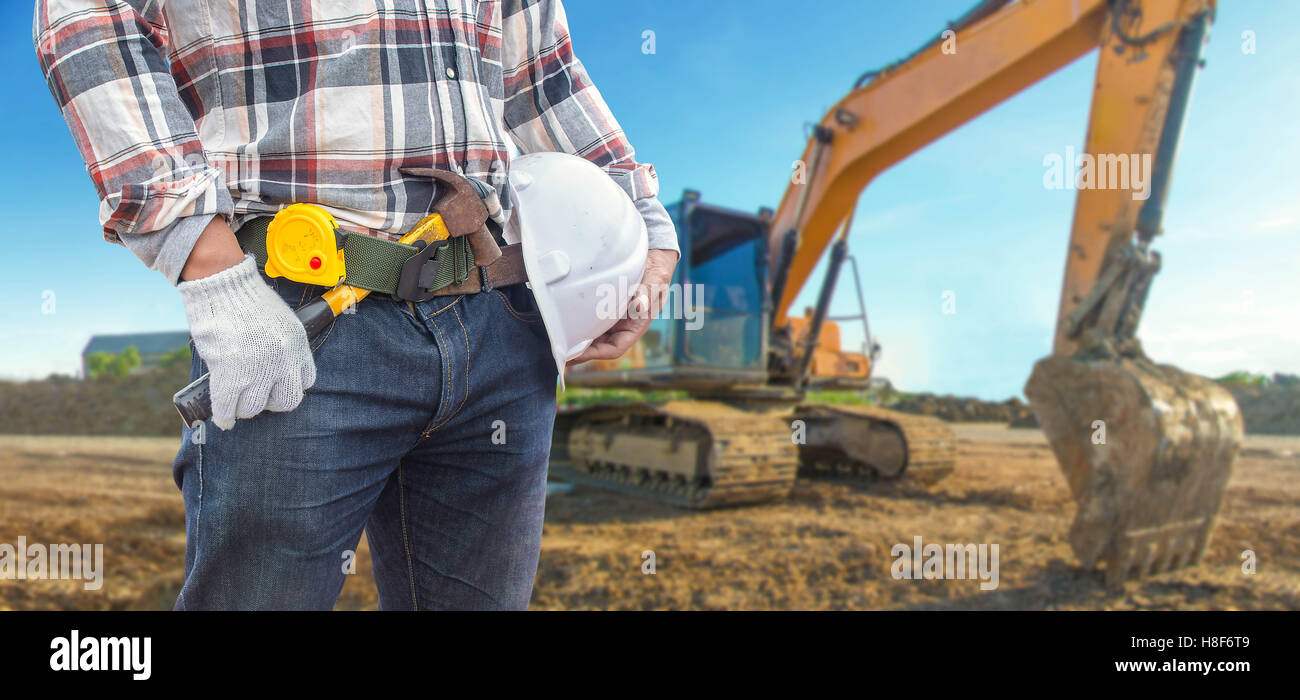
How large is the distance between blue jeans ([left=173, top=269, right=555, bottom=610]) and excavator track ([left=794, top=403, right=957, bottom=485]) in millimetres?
6632

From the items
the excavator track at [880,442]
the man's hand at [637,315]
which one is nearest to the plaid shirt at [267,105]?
the man's hand at [637,315]

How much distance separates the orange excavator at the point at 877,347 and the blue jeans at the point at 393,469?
3.66 metres

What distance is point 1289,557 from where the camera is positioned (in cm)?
488

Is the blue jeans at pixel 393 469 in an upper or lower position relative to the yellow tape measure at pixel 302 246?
lower

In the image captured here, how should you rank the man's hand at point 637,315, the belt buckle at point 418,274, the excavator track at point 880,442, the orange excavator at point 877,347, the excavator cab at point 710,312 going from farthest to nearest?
the excavator track at point 880,442, the excavator cab at point 710,312, the orange excavator at point 877,347, the man's hand at point 637,315, the belt buckle at point 418,274

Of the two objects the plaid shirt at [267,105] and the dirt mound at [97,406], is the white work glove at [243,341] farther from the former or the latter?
the dirt mound at [97,406]

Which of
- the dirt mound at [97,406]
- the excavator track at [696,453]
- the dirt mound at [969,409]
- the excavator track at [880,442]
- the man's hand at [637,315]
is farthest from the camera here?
the dirt mound at [969,409]

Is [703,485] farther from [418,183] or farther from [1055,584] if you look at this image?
[418,183]

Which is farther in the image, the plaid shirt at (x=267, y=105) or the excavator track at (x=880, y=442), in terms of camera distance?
the excavator track at (x=880, y=442)

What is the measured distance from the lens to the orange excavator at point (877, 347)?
395 cm

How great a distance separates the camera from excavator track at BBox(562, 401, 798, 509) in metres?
5.96

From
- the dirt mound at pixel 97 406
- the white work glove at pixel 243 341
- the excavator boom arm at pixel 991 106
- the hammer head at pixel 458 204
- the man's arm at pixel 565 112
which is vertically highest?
the excavator boom arm at pixel 991 106

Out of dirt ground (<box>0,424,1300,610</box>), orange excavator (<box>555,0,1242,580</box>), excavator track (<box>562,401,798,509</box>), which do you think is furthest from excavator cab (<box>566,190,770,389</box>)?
dirt ground (<box>0,424,1300,610</box>)
